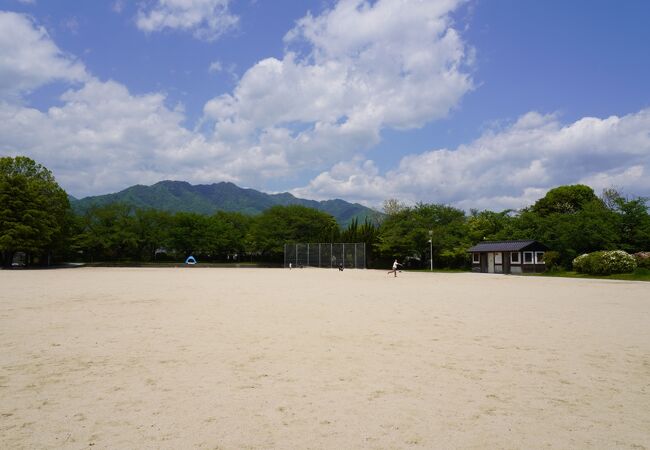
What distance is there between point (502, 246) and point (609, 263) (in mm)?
12437

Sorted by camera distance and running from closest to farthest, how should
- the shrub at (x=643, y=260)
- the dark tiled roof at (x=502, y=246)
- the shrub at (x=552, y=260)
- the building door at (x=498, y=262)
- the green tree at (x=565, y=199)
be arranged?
the shrub at (x=643, y=260) → the shrub at (x=552, y=260) → the dark tiled roof at (x=502, y=246) → the building door at (x=498, y=262) → the green tree at (x=565, y=199)

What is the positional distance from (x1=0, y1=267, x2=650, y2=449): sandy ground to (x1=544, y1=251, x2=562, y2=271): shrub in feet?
102

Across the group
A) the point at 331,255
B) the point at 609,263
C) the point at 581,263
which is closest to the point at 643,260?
the point at 609,263

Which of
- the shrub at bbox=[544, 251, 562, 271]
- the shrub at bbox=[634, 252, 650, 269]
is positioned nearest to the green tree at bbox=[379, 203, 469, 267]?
the shrub at bbox=[544, 251, 562, 271]

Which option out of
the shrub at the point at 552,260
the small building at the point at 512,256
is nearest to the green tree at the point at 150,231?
the small building at the point at 512,256

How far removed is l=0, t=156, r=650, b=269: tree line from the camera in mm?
40344

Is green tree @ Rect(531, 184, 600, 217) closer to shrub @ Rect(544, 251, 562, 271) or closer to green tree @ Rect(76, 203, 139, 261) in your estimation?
shrub @ Rect(544, 251, 562, 271)

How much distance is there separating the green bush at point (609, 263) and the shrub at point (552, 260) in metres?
5.79

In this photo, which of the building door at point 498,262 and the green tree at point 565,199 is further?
the green tree at point 565,199

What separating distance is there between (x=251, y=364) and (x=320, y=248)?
46035mm

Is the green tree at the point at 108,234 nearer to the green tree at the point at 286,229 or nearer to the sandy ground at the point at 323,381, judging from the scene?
the green tree at the point at 286,229

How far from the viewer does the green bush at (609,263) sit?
106 feet

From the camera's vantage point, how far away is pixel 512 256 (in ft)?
145

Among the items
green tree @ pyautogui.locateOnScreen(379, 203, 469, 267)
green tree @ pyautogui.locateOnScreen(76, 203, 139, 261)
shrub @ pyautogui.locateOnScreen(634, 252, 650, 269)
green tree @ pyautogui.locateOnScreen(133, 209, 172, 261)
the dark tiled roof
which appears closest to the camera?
shrub @ pyautogui.locateOnScreen(634, 252, 650, 269)
